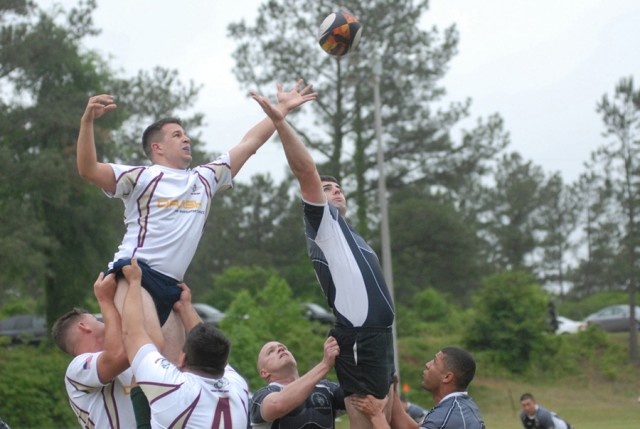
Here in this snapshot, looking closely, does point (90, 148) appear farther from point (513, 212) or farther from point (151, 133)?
point (513, 212)

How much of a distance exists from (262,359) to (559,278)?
69721 millimetres

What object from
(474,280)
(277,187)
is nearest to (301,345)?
(474,280)

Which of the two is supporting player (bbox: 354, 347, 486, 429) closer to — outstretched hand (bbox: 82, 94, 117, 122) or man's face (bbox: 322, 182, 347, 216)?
man's face (bbox: 322, 182, 347, 216)

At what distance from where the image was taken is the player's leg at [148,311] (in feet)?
18.9

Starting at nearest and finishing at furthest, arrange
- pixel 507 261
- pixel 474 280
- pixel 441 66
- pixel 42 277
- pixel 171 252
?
pixel 171 252
pixel 42 277
pixel 441 66
pixel 474 280
pixel 507 261

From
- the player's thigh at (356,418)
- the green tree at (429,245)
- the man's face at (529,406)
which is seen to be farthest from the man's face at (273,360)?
the green tree at (429,245)

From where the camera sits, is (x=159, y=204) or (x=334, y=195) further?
(x=334, y=195)

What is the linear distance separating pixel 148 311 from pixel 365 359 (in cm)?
145

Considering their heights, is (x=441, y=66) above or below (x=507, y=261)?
above

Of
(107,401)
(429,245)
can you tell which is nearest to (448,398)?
(107,401)

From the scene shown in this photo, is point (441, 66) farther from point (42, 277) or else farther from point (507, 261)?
point (507, 261)

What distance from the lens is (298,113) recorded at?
1641 inches

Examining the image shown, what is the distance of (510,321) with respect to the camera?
38250mm

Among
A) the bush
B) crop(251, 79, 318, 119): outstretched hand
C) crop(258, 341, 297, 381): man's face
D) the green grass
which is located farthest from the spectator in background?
the bush
